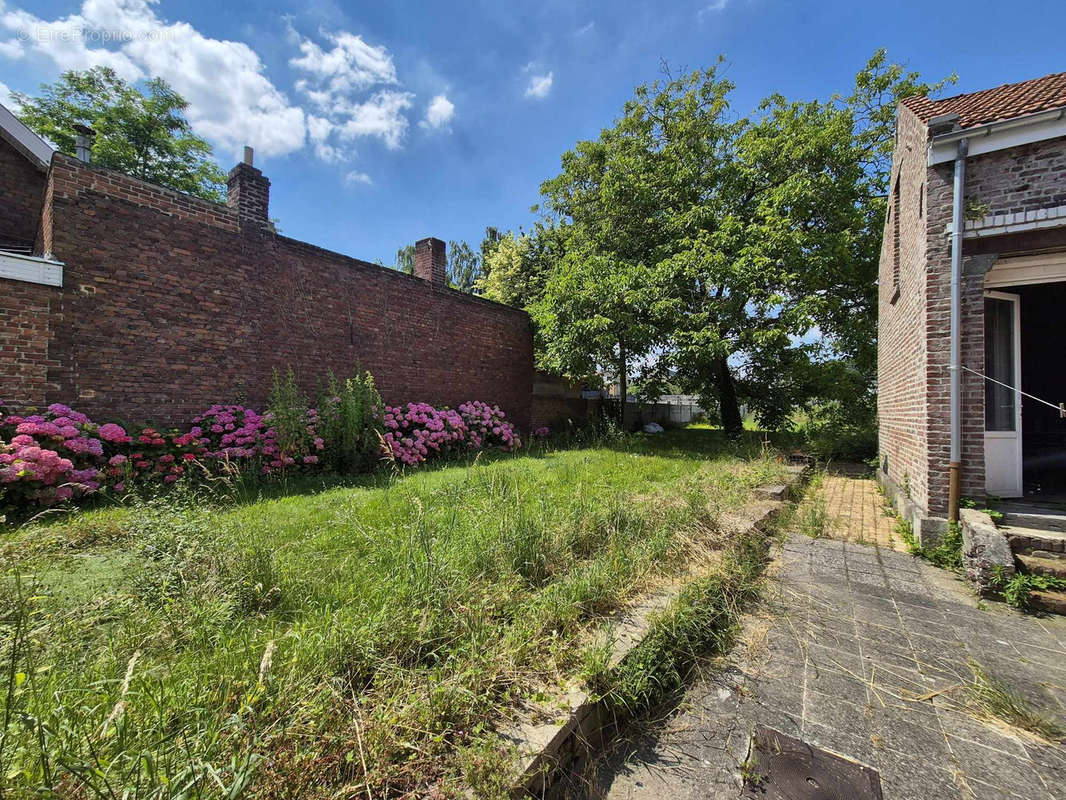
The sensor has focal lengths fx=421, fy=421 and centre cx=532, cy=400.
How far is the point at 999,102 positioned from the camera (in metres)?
4.02

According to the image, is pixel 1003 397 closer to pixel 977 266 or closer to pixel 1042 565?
pixel 977 266

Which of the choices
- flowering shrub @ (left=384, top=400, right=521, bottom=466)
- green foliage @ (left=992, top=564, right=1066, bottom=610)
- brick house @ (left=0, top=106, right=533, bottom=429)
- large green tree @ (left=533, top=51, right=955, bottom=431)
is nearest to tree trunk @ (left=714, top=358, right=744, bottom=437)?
large green tree @ (left=533, top=51, right=955, bottom=431)

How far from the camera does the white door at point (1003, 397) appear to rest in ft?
13.4

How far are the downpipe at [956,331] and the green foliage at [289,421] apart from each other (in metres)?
7.33

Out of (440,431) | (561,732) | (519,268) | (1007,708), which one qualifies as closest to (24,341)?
(440,431)

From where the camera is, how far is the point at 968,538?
3391 millimetres

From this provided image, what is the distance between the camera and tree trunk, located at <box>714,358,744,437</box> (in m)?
12.2

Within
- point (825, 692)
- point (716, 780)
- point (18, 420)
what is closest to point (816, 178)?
point (825, 692)

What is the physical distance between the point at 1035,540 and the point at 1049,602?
547 millimetres

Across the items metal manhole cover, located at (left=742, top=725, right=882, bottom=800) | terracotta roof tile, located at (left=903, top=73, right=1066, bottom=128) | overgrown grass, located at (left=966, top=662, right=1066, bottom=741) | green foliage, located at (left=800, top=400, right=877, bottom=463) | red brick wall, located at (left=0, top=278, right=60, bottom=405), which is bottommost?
metal manhole cover, located at (left=742, top=725, right=882, bottom=800)

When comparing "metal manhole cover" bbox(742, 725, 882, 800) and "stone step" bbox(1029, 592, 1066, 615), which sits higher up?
"stone step" bbox(1029, 592, 1066, 615)

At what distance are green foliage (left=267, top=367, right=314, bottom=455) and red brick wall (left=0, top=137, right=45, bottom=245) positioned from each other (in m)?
6.16

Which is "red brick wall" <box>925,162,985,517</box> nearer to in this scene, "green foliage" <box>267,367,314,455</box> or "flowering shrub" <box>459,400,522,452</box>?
"flowering shrub" <box>459,400,522,452</box>

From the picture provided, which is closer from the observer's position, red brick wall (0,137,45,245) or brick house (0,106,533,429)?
brick house (0,106,533,429)
